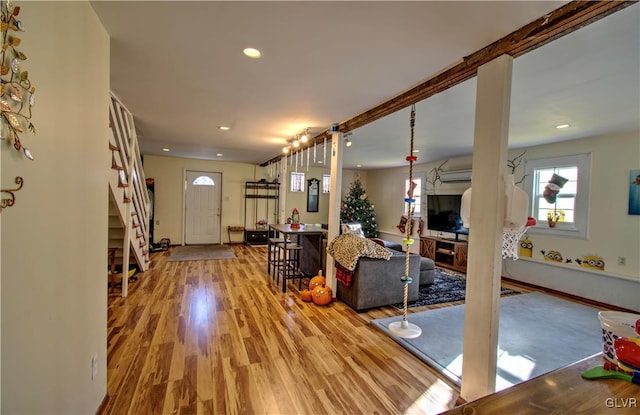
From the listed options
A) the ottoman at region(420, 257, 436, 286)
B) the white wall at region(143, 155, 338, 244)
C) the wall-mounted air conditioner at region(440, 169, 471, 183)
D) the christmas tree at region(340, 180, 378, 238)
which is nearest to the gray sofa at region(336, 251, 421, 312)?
the ottoman at region(420, 257, 436, 286)

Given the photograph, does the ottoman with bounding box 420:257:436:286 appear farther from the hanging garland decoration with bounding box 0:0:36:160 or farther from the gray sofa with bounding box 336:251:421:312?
the hanging garland decoration with bounding box 0:0:36:160

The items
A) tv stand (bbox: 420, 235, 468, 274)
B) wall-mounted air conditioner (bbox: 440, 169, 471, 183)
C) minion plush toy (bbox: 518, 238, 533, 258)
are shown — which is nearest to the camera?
minion plush toy (bbox: 518, 238, 533, 258)

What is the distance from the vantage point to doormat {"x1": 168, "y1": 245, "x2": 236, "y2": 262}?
5.93 metres

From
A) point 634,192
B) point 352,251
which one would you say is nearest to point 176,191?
point 352,251

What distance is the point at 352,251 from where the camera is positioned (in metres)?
3.39

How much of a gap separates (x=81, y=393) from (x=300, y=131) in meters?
→ 3.58

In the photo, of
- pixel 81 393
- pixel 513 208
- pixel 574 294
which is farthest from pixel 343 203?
pixel 81 393

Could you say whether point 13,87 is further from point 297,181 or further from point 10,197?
point 297,181

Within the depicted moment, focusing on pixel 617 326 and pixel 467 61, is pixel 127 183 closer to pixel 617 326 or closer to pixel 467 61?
pixel 467 61

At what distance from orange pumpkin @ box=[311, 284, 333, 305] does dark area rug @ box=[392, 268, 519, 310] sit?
0.87 metres

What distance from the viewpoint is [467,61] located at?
191 centimetres

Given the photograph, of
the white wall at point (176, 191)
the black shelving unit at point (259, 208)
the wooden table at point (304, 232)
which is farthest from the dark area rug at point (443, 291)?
the white wall at point (176, 191)

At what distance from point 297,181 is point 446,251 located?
4659 millimetres

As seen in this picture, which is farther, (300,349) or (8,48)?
(300,349)
